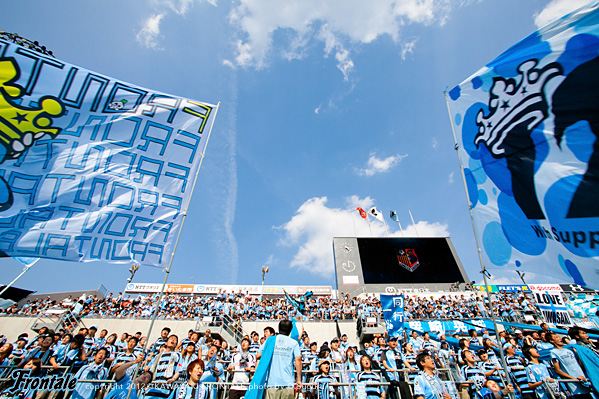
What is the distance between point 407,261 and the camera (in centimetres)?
2795

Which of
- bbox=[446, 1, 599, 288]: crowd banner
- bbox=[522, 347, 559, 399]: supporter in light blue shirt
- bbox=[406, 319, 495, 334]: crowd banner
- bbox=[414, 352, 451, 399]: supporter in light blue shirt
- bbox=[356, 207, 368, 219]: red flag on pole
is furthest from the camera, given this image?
bbox=[356, 207, 368, 219]: red flag on pole

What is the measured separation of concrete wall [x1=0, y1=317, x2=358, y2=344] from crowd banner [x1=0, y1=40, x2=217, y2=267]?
507 inches

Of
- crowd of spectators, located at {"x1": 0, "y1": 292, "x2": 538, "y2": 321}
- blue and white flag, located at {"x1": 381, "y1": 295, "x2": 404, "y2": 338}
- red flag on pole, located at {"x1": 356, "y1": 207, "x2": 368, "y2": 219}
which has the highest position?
red flag on pole, located at {"x1": 356, "y1": 207, "x2": 368, "y2": 219}

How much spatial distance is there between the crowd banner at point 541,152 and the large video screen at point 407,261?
23400 mm

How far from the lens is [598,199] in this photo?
12.0ft

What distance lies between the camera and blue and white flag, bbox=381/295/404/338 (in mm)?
11758

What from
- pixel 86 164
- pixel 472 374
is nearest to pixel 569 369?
pixel 472 374

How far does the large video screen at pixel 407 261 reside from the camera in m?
27.0

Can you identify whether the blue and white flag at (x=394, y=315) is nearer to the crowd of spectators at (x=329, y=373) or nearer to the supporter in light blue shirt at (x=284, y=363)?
the crowd of spectators at (x=329, y=373)

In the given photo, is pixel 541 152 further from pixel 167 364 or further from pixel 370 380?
pixel 167 364

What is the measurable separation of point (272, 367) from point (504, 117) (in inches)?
229

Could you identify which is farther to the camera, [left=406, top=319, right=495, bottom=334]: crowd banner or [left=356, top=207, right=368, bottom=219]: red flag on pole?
[left=356, top=207, right=368, bottom=219]: red flag on pole

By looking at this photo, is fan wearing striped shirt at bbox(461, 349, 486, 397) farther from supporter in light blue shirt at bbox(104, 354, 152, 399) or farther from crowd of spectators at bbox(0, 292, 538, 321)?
crowd of spectators at bbox(0, 292, 538, 321)

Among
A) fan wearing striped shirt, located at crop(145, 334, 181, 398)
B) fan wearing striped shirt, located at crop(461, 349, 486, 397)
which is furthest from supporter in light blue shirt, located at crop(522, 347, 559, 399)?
fan wearing striped shirt, located at crop(145, 334, 181, 398)
